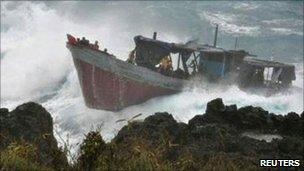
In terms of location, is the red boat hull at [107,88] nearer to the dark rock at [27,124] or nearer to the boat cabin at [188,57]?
the boat cabin at [188,57]

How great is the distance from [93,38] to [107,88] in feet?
65.5

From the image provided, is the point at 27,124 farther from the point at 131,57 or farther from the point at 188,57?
the point at 188,57

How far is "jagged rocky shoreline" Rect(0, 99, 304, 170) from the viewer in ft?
22.8

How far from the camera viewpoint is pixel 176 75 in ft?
89.4

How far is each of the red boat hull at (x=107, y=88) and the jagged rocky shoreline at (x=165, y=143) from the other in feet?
38.9

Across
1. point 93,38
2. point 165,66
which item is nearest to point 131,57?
point 165,66

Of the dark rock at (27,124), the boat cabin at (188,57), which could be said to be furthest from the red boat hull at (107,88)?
the dark rock at (27,124)

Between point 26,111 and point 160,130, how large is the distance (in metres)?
3.07

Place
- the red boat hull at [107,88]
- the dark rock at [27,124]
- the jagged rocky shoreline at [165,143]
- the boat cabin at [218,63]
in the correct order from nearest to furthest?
the jagged rocky shoreline at [165,143] < the dark rock at [27,124] < the red boat hull at [107,88] < the boat cabin at [218,63]

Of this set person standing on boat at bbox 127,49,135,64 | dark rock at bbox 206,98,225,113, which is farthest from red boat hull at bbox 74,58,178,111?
dark rock at bbox 206,98,225,113

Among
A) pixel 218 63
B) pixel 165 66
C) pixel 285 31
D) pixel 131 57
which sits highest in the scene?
pixel 131 57

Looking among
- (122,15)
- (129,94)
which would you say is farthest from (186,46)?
(122,15)

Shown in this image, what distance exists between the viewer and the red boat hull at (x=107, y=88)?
25.5m

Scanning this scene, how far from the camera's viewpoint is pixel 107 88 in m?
26.0
